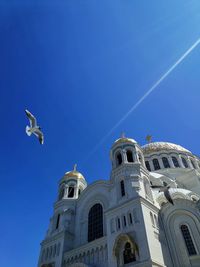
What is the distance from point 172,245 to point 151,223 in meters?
2.21

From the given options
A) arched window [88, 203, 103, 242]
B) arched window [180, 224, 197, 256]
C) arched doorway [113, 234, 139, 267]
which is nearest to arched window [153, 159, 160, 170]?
arched window [88, 203, 103, 242]

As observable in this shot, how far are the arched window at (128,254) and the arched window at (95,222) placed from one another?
4651 mm

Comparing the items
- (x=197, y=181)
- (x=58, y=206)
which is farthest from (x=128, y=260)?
(x=197, y=181)

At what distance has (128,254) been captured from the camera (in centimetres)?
1628

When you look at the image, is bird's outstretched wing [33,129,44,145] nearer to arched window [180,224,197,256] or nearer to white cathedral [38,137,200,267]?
white cathedral [38,137,200,267]

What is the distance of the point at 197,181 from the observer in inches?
1120

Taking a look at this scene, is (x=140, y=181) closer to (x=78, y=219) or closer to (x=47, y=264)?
(x=78, y=219)

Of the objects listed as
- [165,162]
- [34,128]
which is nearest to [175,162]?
[165,162]

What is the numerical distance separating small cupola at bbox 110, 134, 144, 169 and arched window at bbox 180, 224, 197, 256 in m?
7.70

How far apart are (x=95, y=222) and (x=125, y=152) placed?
7677mm

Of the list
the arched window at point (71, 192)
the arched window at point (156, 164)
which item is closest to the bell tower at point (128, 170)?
the arched window at point (71, 192)

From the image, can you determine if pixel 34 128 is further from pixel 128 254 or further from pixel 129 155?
pixel 129 155

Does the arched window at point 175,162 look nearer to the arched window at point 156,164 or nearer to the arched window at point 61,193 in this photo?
the arched window at point 156,164

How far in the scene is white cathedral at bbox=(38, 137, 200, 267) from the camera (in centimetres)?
1609
